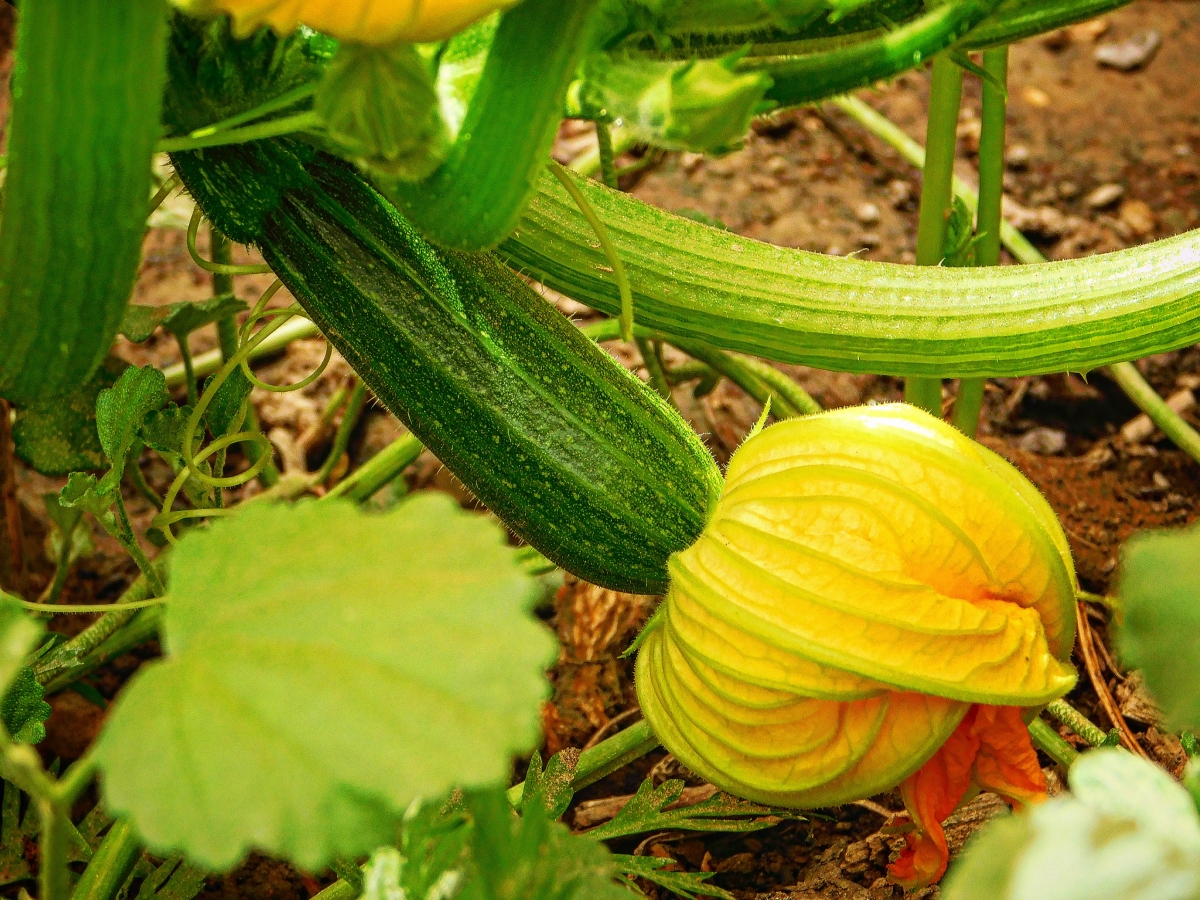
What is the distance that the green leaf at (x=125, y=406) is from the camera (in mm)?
1100

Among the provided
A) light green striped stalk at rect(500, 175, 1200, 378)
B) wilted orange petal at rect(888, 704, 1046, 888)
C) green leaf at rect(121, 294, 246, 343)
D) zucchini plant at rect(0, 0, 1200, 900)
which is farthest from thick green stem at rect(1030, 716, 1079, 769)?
green leaf at rect(121, 294, 246, 343)

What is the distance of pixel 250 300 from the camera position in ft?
6.70

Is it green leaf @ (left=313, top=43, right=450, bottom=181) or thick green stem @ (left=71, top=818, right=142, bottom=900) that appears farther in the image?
thick green stem @ (left=71, top=818, right=142, bottom=900)

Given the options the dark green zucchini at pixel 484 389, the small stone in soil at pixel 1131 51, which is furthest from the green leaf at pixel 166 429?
the small stone in soil at pixel 1131 51

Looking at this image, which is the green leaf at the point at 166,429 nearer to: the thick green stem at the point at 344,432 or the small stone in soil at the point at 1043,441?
the thick green stem at the point at 344,432

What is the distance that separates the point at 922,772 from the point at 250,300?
4.71 feet

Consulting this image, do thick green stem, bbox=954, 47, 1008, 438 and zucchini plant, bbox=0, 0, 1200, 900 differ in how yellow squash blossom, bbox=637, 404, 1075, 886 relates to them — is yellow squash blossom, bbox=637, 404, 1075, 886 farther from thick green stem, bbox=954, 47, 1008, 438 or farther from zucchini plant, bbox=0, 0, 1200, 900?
thick green stem, bbox=954, 47, 1008, 438

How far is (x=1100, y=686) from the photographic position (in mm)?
1440

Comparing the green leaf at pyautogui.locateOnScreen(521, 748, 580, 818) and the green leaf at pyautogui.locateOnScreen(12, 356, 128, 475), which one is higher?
the green leaf at pyautogui.locateOnScreen(12, 356, 128, 475)

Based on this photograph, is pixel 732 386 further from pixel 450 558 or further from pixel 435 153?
pixel 450 558

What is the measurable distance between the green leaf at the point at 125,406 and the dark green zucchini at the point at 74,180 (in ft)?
0.48

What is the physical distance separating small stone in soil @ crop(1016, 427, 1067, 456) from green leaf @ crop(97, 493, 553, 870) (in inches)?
53.7

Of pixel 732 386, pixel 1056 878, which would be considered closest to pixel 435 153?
pixel 1056 878

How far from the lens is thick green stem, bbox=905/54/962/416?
148cm
